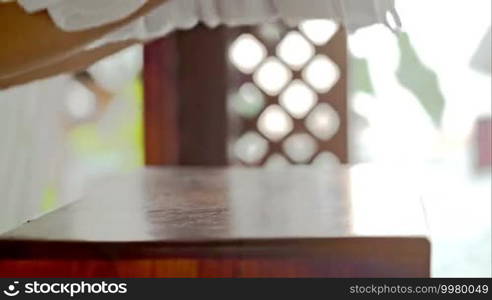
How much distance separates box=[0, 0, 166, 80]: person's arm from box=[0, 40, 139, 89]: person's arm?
0.05 m

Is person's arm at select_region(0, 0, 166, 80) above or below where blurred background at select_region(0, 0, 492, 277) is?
below

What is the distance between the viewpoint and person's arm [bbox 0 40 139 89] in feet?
2.51

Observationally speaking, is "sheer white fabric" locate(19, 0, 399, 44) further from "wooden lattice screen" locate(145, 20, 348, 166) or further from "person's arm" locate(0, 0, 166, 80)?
"wooden lattice screen" locate(145, 20, 348, 166)

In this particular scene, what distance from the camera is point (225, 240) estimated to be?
614 mm

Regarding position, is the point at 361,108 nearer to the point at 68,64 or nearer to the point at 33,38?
the point at 68,64

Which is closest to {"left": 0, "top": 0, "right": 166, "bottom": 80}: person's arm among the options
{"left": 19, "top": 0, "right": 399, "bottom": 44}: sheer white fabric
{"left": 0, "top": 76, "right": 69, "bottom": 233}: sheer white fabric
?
{"left": 19, "top": 0, "right": 399, "bottom": 44}: sheer white fabric

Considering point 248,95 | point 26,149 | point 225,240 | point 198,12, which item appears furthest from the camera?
point 248,95

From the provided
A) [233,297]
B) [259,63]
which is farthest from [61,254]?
[259,63]

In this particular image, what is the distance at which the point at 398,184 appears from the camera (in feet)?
3.44

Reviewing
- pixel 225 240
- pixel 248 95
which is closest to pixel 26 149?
pixel 225 240

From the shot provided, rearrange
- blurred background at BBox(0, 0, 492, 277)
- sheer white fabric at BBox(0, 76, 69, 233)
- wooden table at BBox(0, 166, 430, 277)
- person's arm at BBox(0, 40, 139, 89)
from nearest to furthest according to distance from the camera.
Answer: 1. wooden table at BBox(0, 166, 430, 277)
2. person's arm at BBox(0, 40, 139, 89)
3. sheer white fabric at BBox(0, 76, 69, 233)
4. blurred background at BBox(0, 0, 492, 277)

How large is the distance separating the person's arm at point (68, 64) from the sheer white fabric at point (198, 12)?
0.03 metres

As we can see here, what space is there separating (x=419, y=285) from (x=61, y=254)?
27 centimetres

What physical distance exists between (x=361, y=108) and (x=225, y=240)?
118cm
